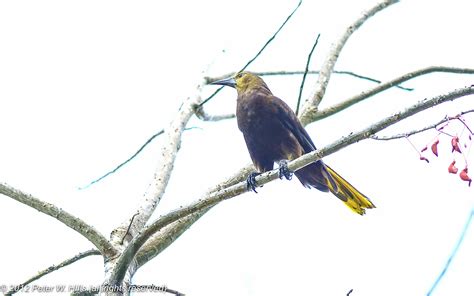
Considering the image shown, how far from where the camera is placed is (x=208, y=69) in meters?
5.14

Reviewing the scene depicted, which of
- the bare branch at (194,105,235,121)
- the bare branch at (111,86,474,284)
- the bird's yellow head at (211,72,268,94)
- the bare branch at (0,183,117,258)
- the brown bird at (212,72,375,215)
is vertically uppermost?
the bird's yellow head at (211,72,268,94)

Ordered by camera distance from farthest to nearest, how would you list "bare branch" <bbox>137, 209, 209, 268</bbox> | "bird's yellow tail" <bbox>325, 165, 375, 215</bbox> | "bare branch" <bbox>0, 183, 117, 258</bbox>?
"bird's yellow tail" <bbox>325, 165, 375, 215</bbox> < "bare branch" <bbox>137, 209, 209, 268</bbox> < "bare branch" <bbox>0, 183, 117, 258</bbox>

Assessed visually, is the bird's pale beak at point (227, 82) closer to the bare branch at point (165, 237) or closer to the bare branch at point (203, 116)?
the bare branch at point (203, 116)

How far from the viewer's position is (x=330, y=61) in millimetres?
4969

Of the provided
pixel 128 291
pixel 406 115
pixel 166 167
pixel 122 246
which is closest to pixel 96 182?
pixel 166 167

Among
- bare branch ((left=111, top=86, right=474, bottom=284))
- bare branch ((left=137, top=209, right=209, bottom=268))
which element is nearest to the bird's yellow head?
bare branch ((left=137, top=209, right=209, bottom=268))

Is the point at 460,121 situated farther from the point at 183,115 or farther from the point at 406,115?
the point at 183,115

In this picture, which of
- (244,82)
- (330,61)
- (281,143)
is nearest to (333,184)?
(281,143)

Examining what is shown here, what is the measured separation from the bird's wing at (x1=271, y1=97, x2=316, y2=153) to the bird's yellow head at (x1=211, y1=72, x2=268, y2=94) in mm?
445

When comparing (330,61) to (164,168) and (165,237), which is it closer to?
(164,168)

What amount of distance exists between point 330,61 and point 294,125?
52cm

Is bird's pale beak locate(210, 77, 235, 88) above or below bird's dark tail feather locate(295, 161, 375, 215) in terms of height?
above

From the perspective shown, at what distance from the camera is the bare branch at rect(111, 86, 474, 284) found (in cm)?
283

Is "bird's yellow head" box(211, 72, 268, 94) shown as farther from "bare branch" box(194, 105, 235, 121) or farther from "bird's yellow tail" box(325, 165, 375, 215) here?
"bird's yellow tail" box(325, 165, 375, 215)
